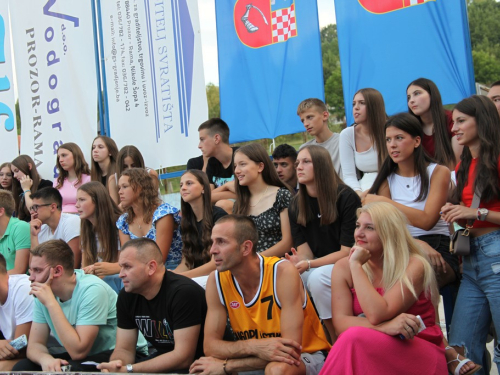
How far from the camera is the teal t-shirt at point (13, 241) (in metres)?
5.77

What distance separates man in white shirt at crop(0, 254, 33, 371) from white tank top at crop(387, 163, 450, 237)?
2.79 meters

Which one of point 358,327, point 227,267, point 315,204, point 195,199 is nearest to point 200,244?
point 195,199

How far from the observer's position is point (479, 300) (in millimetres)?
3568

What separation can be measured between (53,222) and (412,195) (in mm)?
3475

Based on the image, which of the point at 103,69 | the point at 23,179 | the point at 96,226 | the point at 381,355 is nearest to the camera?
the point at 381,355

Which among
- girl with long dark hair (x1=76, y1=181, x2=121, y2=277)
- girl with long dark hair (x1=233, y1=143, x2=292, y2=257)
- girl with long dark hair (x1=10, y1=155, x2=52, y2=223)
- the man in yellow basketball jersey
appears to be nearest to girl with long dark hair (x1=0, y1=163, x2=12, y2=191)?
girl with long dark hair (x1=10, y1=155, x2=52, y2=223)

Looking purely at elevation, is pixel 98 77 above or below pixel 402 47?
above

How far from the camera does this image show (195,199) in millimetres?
4980

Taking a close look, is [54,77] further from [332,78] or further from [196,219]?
[332,78]

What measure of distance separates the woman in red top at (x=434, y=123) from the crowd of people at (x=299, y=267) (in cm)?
1

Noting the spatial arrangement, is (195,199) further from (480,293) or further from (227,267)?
(480,293)

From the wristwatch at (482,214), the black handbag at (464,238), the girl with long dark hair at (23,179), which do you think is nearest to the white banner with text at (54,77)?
the girl with long dark hair at (23,179)

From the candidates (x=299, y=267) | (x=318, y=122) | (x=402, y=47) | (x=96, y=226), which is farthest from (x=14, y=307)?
(x=402, y=47)

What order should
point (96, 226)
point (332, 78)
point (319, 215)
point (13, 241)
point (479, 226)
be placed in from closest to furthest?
point (479, 226) → point (319, 215) → point (96, 226) → point (13, 241) → point (332, 78)
